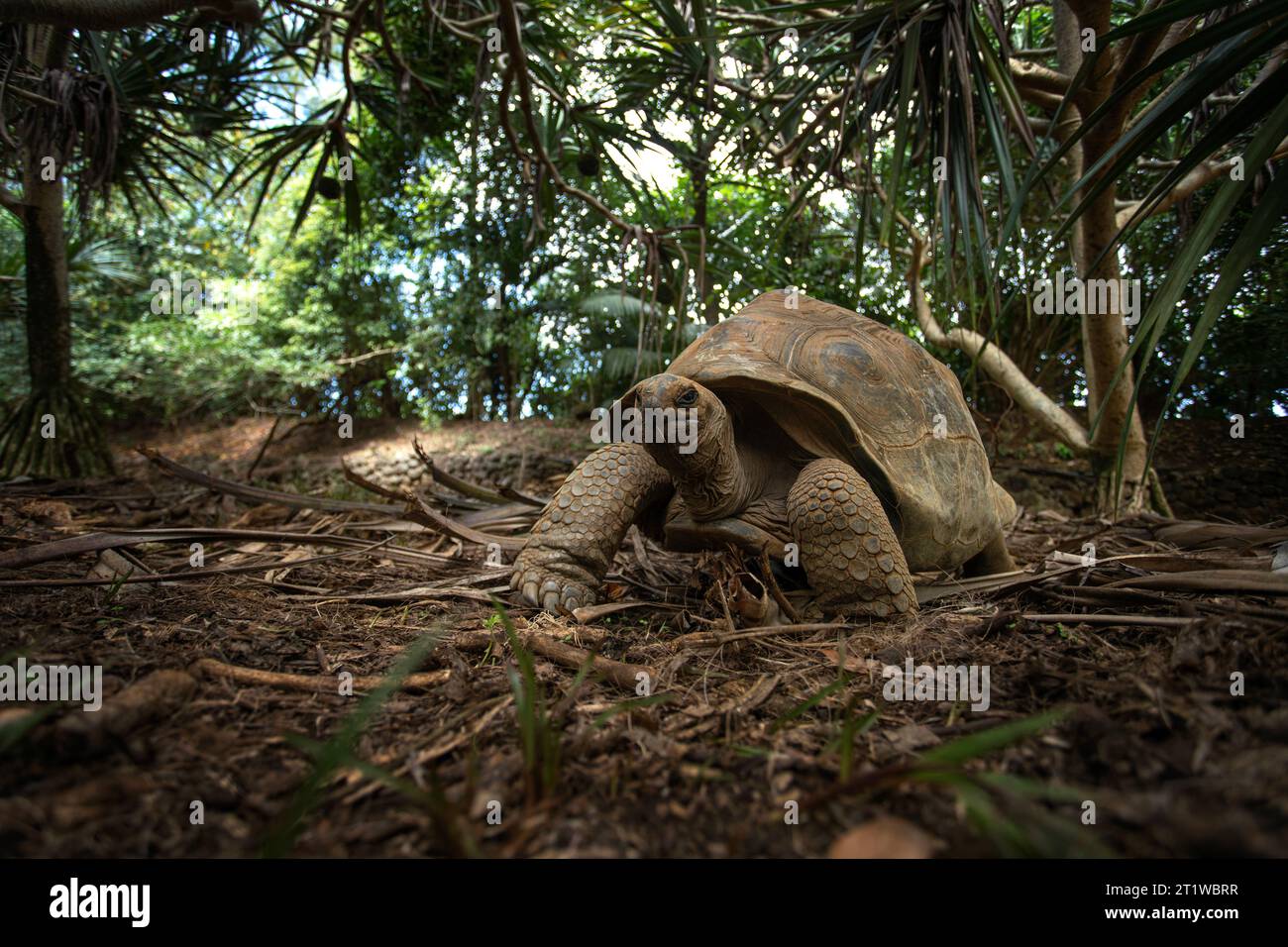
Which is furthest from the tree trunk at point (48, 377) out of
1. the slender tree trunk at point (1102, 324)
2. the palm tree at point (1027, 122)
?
the slender tree trunk at point (1102, 324)

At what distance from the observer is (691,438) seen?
2102 mm

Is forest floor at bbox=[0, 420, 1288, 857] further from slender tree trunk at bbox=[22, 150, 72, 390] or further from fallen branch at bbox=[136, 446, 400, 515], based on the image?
slender tree trunk at bbox=[22, 150, 72, 390]

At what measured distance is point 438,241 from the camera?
8078 mm

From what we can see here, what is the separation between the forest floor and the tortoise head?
0.88 feet

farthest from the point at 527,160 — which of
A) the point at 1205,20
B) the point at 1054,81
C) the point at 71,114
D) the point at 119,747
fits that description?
the point at 119,747

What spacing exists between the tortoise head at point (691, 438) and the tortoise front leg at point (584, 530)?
21 cm

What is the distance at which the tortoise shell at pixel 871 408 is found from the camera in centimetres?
238

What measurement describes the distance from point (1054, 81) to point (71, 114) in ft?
19.3

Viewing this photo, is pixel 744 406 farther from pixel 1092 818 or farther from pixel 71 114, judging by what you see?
pixel 71 114

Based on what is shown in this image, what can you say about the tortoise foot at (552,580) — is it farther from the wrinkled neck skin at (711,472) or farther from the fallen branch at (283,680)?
the fallen branch at (283,680)

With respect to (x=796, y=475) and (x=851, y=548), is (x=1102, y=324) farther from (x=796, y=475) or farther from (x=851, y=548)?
(x=851, y=548)

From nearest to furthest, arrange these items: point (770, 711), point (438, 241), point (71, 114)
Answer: point (770, 711), point (71, 114), point (438, 241)

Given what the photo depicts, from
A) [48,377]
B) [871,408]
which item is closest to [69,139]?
[48,377]
